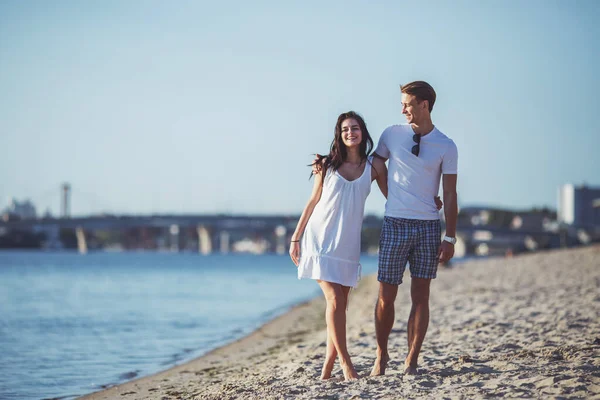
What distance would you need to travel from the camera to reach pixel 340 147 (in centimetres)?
495

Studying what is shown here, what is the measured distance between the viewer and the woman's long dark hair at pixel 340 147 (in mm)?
4926

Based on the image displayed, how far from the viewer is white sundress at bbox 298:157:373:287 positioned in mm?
4887

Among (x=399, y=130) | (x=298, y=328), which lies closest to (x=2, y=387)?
→ (x=399, y=130)

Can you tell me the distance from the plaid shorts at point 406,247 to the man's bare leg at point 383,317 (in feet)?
0.27

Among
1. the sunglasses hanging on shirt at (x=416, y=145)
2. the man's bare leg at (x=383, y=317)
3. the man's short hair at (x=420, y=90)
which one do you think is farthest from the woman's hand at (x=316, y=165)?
the man's bare leg at (x=383, y=317)

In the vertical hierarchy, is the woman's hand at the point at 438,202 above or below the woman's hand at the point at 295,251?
above

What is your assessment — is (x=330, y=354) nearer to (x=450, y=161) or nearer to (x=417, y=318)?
(x=417, y=318)

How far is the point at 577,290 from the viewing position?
12344mm

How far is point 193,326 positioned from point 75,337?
7.85 feet

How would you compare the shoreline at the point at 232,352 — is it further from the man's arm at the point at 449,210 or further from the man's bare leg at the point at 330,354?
the man's arm at the point at 449,210

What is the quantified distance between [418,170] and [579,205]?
108 m

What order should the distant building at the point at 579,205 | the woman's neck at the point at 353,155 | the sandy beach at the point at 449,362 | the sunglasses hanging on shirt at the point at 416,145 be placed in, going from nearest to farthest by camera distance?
the sandy beach at the point at 449,362, the sunglasses hanging on shirt at the point at 416,145, the woman's neck at the point at 353,155, the distant building at the point at 579,205

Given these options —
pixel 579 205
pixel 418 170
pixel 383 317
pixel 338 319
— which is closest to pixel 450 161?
pixel 418 170

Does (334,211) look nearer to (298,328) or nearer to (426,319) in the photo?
(426,319)
